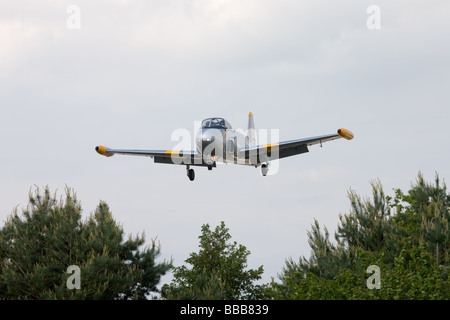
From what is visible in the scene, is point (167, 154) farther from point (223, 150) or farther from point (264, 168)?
point (264, 168)

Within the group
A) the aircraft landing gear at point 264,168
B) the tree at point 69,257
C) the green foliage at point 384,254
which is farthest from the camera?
the aircraft landing gear at point 264,168

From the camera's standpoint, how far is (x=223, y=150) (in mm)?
45188

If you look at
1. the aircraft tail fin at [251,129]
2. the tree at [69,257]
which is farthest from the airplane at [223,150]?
the aircraft tail fin at [251,129]

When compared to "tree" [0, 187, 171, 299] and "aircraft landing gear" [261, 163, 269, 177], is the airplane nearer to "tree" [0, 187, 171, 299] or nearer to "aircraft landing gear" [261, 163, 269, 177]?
"aircraft landing gear" [261, 163, 269, 177]

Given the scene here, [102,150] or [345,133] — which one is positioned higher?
[102,150]

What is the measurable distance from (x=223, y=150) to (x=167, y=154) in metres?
5.28

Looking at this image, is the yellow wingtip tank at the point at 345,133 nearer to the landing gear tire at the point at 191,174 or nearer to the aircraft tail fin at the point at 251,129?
the landing gear tire at the point at 191,174

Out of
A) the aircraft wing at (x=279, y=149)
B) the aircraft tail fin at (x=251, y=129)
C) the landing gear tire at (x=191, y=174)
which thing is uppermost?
the aircraft tail fin at (x=251, y=129)

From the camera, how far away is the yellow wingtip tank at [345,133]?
42219 mm

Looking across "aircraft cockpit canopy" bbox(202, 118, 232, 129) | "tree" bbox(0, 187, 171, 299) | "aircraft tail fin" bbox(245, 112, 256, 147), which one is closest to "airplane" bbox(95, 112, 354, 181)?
"aircraft cockpit canopy" bbox(202, 118, 232, 129)

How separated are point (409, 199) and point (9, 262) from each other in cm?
2678

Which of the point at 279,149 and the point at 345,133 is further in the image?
the point at 279,149

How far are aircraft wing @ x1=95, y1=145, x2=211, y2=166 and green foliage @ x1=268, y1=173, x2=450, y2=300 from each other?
29.6 ft

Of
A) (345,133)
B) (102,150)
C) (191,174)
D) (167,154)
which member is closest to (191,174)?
(191,174)
